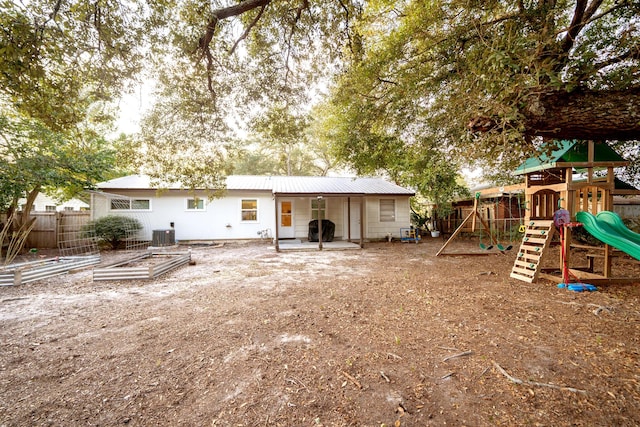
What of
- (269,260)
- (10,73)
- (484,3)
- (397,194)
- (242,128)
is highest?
(484,3)

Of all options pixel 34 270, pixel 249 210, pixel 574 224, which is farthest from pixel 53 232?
pixel 574 224

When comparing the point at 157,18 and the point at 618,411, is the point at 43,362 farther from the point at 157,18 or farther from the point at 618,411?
the point at 157,18

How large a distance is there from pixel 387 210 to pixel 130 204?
12.5 m

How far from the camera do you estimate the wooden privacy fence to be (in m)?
11.0

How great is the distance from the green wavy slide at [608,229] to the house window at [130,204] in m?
Result: 15.1

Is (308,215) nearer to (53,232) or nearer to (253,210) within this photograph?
(253,210)

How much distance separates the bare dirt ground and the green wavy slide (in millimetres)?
904

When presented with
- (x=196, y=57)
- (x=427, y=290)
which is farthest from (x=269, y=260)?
(x=196, y=57)

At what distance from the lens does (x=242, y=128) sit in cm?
711

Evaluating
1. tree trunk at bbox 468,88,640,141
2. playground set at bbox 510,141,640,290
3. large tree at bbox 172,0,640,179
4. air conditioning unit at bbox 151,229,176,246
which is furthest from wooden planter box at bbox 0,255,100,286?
playground set at bbox 510,141,640,290

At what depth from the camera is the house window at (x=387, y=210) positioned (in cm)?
1377

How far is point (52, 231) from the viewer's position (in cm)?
1116

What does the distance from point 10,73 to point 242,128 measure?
14.3 ft

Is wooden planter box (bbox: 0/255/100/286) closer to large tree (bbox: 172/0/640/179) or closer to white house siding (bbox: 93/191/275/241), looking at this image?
white house siding (bbox: 93/191/275/241)
